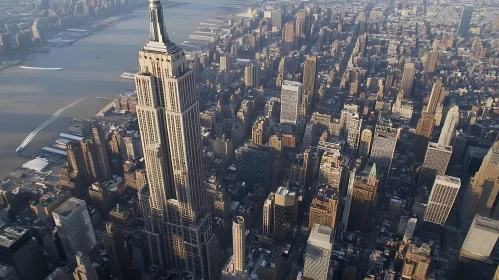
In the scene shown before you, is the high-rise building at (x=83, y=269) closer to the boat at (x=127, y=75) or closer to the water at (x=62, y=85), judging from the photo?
the water at (x=62, y=85)

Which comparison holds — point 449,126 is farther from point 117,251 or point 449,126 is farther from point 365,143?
point 117,251

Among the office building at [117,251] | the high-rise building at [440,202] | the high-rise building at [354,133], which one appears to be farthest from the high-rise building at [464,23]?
the office building at [117,251]

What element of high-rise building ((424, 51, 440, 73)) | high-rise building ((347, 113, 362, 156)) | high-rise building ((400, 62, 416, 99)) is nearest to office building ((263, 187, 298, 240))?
high-rise building ((347, 113, 362, 156))

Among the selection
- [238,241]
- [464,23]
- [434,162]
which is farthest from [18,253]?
[464,23]

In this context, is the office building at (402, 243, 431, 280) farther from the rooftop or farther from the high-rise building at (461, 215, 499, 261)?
the rooftop

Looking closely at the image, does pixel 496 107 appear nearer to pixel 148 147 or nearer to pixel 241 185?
pixel 241 185

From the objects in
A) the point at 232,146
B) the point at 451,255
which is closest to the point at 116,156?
the point at 232,146
